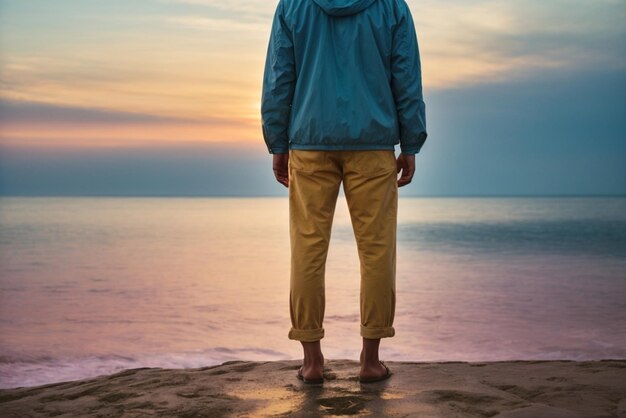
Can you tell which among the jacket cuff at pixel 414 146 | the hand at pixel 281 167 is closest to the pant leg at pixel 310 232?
the hand at pixel 281 167

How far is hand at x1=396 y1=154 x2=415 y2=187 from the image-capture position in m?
3.31

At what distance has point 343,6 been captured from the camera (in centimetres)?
315

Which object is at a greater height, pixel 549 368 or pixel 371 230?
pixel 371 230

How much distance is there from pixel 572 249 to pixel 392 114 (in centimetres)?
1476

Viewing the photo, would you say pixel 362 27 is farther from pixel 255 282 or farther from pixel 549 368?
pixel 255 282

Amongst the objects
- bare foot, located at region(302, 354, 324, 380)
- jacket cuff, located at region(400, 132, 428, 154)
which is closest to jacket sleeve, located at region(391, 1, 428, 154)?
jacket cuff, located at region(400, 132, 428, 154)

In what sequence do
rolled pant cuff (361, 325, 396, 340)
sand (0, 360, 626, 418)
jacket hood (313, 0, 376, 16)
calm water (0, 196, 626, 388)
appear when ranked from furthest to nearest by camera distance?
calm water (0, 196, 626, 388) < rolled pant cuff (361, 325, 396, 340) < jacket hood (313, 0, 376, 16) < sand (0, 360, 626, 418)

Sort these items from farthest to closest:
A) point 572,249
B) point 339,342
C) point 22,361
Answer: point 572,249 < point 339,342 < point 22,361

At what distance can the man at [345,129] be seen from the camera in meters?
3.19

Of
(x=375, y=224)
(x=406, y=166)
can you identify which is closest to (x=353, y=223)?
(x=375, y=224)

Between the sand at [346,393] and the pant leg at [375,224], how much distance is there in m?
0.36

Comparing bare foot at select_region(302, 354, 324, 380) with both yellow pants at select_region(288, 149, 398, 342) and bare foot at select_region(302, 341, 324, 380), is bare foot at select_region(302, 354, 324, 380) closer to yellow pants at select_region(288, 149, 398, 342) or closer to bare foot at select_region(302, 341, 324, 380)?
bare foot at select_region(302, 341, 324, 380)

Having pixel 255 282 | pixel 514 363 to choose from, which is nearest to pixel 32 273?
pixel 255 282

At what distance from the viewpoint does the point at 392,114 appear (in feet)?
10.6
